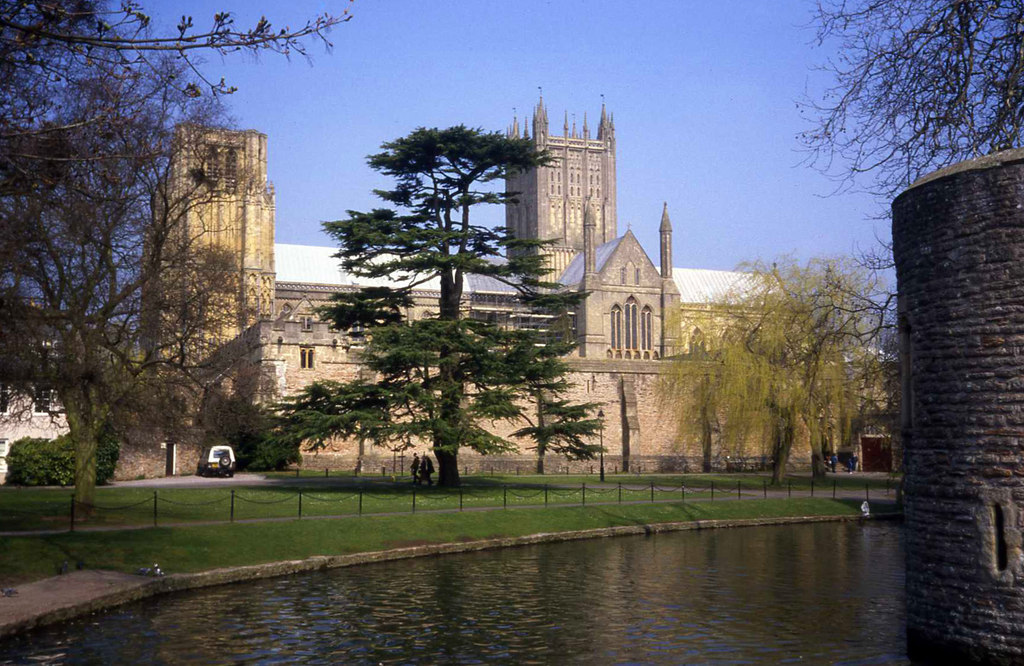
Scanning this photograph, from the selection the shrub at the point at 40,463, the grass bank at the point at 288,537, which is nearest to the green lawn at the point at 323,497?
the grass bank at the point at 288,537

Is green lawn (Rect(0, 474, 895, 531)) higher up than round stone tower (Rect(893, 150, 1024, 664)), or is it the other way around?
round stone tower (Rect(893, 150, 1024, 664))

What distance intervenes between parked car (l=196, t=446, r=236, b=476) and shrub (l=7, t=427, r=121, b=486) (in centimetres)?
618

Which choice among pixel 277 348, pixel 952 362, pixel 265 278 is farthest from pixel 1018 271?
pixel 265 278

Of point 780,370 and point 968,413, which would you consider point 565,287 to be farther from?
point 968,413

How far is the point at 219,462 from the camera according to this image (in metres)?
41.4

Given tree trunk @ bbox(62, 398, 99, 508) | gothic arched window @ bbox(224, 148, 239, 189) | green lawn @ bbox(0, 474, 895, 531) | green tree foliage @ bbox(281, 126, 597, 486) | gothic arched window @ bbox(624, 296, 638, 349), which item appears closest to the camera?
tree trunk @ bbox(62, 398, 99, 508)

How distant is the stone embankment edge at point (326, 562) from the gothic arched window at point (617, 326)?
49365mm

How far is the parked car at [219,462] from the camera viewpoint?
135 ft

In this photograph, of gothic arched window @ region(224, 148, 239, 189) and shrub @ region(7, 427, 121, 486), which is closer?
gothic arched window @ region(224, 148, 239, 189)

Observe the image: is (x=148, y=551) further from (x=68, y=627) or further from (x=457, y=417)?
(x=457, y=417)

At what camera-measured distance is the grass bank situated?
18641 mm

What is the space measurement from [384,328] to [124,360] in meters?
11.0

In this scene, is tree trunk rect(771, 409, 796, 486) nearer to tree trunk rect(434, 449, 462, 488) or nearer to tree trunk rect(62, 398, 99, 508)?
tree trunk rect(434, 449, 462, 488)

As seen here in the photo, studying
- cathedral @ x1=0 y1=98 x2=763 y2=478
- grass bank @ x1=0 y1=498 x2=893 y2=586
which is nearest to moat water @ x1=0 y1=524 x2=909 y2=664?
grass bank @ x1=0 y1=498 x2=893 y2=586
